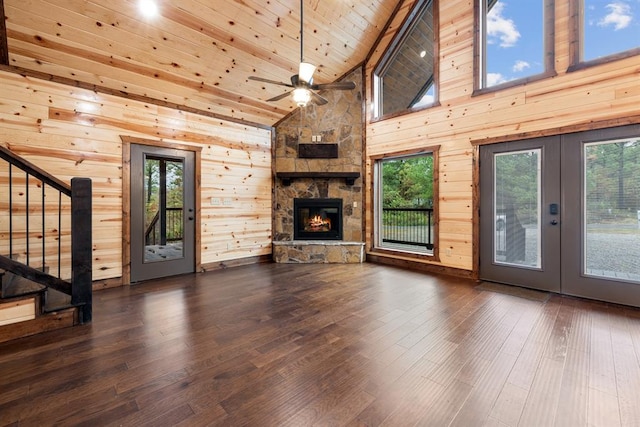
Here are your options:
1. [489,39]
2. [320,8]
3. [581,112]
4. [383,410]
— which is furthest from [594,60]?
[383,410]

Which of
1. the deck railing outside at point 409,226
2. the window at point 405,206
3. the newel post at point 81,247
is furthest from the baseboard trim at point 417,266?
the newel post at point 81,247

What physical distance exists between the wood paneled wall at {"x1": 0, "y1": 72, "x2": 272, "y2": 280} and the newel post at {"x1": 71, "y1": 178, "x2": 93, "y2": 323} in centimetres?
133

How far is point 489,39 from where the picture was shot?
4387 mm

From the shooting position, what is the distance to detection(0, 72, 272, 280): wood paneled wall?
3.50 metres

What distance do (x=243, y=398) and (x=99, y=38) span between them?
4.27 metres

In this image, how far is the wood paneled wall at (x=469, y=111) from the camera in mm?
3322

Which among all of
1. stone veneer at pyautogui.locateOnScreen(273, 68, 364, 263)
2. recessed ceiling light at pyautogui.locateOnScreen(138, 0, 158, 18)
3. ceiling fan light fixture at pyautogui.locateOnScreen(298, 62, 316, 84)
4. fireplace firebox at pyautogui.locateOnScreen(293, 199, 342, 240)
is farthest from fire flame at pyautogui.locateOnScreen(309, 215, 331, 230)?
recessed ceiling light at pyautogui.locateOnScreen(138, 0, 158, 18)

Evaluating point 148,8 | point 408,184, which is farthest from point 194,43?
point 408,184

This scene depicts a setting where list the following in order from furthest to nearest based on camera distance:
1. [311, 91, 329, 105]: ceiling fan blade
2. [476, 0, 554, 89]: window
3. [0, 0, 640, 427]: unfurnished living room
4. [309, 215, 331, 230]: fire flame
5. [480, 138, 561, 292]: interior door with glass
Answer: [309, 215, 331, 230]: fire flame
[476, 0, 554, 89]: window
[480, 138, 561, 292]: interior door with glass
[311, 91, 329, 105]: ceiling fan blade
[0, 0, 640, 427]: unfurnished living room

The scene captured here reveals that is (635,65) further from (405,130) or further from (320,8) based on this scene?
(320,8)

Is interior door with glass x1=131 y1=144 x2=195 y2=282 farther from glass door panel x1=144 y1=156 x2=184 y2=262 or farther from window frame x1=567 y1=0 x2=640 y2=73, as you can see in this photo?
window frame x1=567 y1=0 x2=640 y2=73

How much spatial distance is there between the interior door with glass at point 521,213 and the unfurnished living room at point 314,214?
0.10 ft

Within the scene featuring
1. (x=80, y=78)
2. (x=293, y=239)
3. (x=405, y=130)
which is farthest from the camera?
(x=293, y=239)

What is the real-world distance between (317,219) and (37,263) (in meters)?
4.31
